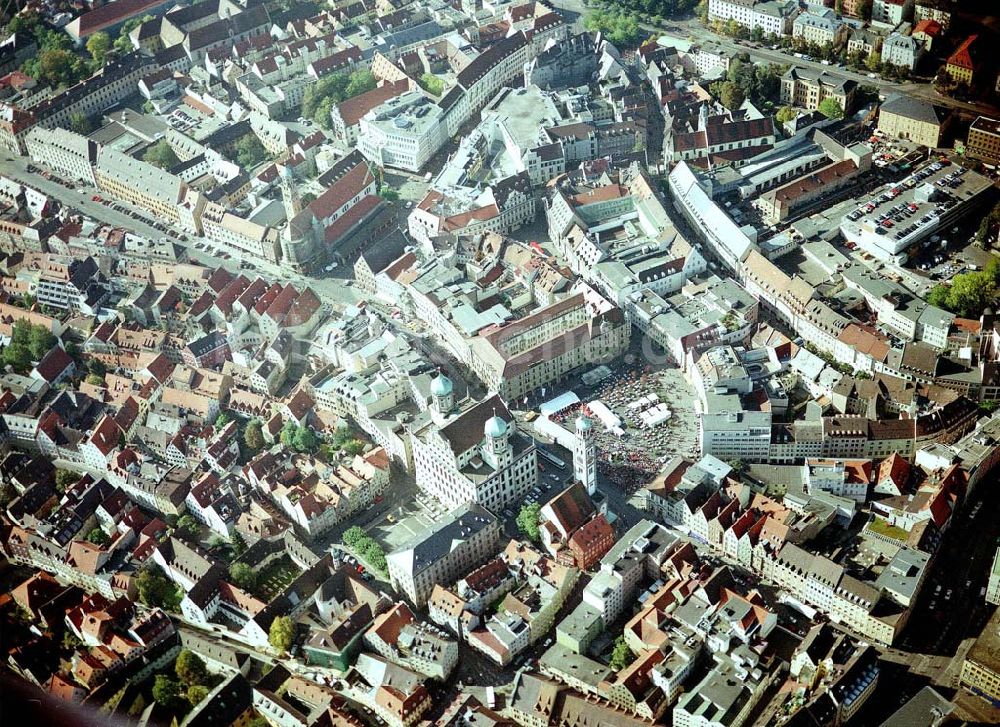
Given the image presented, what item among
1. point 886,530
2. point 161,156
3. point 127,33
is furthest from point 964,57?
point 127,33

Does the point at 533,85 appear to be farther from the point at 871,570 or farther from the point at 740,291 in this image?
the point at 871,570

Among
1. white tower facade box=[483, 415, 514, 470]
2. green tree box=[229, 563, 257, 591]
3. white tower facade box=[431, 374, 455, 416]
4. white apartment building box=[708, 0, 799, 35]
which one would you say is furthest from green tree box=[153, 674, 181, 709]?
white apartment building box=[708, 0, 799, 35]

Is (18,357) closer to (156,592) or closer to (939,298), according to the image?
(156,592)

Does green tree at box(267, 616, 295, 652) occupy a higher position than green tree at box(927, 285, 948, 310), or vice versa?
green tree at box(927, 285, 948, 310)

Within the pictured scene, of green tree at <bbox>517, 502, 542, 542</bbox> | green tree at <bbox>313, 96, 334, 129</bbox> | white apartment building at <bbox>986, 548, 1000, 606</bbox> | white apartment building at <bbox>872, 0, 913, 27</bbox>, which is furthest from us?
white apartment building at <bbox>872, 0, 913, 27</bbox>

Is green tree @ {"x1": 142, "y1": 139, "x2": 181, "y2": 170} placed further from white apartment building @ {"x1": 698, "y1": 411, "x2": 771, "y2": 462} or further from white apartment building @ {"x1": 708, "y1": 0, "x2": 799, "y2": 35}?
white apartment building @ {"x1": 698, "y1": 411, "x2": 771, "y2": 462}

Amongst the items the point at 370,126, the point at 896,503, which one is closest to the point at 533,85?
the point at 370,126
